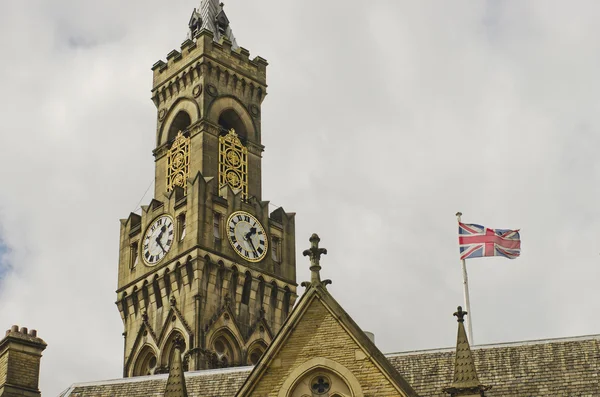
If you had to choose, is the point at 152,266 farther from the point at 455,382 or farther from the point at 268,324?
the point at 455,382

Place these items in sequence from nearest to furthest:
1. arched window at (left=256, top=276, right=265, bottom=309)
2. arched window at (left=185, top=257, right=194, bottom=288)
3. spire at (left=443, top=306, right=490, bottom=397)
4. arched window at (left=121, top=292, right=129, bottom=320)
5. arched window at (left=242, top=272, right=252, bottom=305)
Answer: spire at (left=443, top=306, right=490, bottom=397)
arched window at (left=185, top=257, right=194, bottom=288)
arched window at (left=242, top=272, right=252, bottom=305)
arched window at (left=256, top=276, right=265, bottom=309)
arched window at (left=121, top=292, right=129, bottom=320)

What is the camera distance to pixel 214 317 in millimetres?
66062

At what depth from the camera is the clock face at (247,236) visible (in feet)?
227

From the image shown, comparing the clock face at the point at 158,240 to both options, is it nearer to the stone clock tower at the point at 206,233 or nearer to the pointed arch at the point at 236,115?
the stone clock tower at the point at 206,233

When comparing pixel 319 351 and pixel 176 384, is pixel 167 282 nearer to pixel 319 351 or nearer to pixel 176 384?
pixel 319 351

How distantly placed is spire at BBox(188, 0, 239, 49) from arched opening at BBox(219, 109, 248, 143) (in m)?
5.05

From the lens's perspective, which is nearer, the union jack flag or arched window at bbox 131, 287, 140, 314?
the union jack flag

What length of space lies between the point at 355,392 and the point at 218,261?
32.7 m

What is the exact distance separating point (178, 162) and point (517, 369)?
37140 millimetres

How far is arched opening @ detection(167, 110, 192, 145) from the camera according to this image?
243 ft

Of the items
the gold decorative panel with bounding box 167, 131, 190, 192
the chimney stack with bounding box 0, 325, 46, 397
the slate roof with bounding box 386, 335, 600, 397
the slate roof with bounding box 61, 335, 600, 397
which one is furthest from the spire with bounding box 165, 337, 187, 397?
the gold decorative panel with bounding box 167, 131, 190, 192

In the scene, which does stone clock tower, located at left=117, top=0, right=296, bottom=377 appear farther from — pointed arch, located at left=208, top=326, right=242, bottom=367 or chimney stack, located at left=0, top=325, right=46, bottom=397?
chimney stack, located at left=0, top=325, right=46, bottom=397

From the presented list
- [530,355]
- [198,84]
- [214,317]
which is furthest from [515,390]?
[198,84]

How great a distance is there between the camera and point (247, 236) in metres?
70.0
